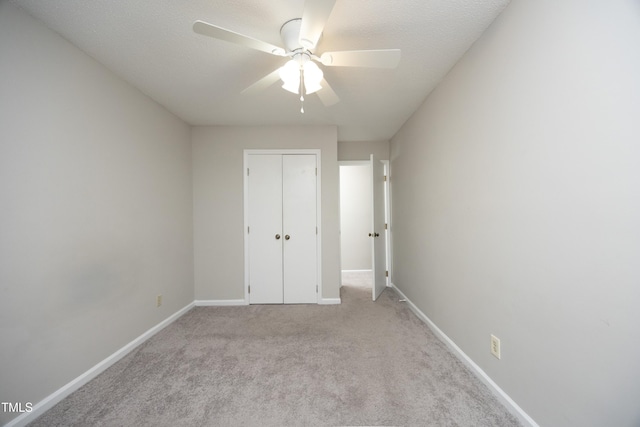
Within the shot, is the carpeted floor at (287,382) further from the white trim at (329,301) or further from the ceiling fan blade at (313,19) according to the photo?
the ceiling fan blade at (313,19)

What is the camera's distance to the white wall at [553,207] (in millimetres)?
846

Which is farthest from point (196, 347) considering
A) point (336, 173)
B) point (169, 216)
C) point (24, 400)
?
point (336, 173)

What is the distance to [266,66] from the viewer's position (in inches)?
72.1

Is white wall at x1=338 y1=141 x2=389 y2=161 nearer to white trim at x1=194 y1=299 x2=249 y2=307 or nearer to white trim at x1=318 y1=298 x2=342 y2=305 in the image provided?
white trim at x1=318 y1=298 x2=342 y2=305

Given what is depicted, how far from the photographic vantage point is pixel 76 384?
1.54 metres

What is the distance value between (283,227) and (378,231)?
1.31m

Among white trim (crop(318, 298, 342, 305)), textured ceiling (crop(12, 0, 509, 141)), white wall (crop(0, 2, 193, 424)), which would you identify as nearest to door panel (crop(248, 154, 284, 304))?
white trim (crop(318, 298, 342, 305))

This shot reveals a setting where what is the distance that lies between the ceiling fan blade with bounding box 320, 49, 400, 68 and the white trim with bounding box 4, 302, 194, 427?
2637 mm

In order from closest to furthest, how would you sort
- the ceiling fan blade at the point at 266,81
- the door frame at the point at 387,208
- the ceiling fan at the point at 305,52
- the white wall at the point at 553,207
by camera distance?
the white wall at the point at 553,207 < the ceiling fan at the point at 305,52 < the ceiling fan blade at the point at 266,81 < the door frame at the point at 387,208

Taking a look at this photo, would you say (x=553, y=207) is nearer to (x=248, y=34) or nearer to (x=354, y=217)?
(x=248, y=34)

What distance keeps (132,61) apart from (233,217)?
1774mm

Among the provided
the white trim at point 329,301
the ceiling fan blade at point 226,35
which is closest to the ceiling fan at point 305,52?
the ceiling fan blade at point 226,35

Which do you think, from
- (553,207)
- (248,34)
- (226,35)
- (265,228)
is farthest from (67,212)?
(553,207)

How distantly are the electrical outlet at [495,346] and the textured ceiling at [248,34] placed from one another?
1.98 m
